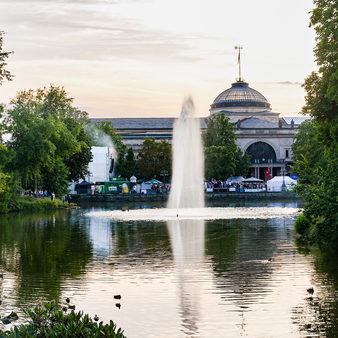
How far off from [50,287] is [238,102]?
17272 centimetres

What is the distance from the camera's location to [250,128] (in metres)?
170

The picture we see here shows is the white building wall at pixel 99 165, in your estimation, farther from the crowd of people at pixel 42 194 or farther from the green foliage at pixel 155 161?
the crowd of people at pixel 42 194

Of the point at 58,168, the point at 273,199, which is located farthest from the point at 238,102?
the point at 58,168

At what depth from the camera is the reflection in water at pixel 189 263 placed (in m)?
16.9

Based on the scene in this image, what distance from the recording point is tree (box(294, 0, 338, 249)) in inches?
1204

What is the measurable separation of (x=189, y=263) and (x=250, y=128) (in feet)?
477

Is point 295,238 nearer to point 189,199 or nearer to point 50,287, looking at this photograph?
point 50,287

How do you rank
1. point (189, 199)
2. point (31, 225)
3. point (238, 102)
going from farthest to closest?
point (238, 102) → point (189, 199) → point (31, 225)

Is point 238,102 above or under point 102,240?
above

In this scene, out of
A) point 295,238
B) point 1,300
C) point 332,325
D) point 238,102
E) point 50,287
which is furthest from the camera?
point 238,102

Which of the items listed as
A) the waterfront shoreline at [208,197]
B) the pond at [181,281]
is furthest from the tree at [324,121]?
the waterfront shoreline at [208,197]

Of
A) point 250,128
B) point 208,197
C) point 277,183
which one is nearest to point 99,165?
point 208,197

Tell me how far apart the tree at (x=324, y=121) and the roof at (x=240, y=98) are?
15583 centimetres

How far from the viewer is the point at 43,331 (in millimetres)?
10805
